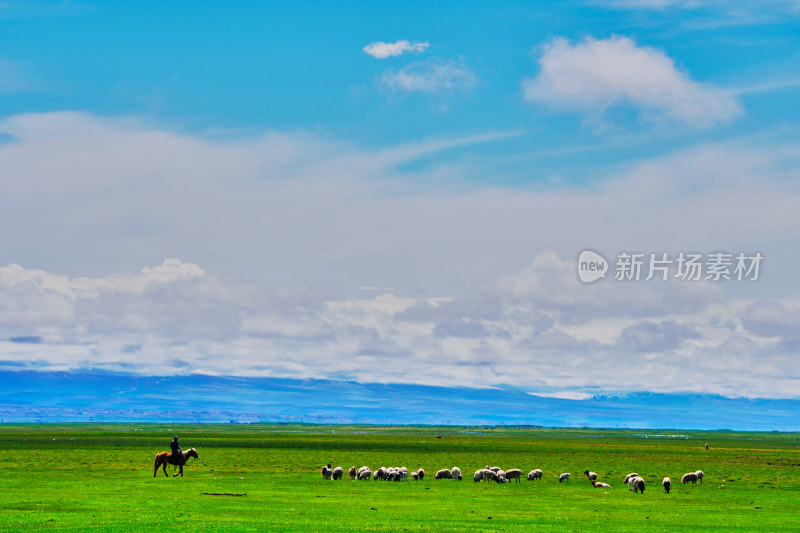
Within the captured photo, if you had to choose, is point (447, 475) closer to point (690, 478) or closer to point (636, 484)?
point (636, 484)

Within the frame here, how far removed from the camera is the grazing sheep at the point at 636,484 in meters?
49.2

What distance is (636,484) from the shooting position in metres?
49.7

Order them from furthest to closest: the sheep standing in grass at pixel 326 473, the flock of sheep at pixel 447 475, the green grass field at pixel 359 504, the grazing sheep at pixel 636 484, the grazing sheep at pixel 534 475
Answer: the grazing sheep at pixel 534 475 → the sheep standing in grass at pixel 326 473 → the flock of sheep at pixel 447 475 → the grazing sheep at pixel 636 484 → the green grass field at pixel 359 504

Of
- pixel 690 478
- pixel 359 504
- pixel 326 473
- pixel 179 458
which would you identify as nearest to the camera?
pixel 359 504

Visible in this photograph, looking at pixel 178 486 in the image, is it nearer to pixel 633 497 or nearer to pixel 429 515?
pixel 429 515

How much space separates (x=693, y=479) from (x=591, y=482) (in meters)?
8.88

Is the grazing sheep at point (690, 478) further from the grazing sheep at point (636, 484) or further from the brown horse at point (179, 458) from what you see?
the brown horse at point (179, 458)

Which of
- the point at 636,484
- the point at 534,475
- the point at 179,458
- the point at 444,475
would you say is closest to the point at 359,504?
the point at 179,458

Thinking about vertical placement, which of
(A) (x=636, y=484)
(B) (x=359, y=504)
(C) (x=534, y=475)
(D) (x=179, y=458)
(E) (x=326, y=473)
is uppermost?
(D) (x=179, y=458)

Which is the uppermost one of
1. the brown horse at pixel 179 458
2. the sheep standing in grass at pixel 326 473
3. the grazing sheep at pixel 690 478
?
the brown horse at pixel 179 458

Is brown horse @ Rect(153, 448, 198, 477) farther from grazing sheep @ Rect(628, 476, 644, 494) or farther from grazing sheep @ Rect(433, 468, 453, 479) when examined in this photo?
grazing sheep @ Rect(628, 476, 644, 494)

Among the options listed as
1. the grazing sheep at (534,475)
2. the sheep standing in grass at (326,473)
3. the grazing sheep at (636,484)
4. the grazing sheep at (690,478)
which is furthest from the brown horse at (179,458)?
the grazing sheep at (690,478)

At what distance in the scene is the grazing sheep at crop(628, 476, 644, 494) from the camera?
49.2 m

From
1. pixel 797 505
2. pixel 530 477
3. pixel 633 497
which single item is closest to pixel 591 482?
pixel 530 477
